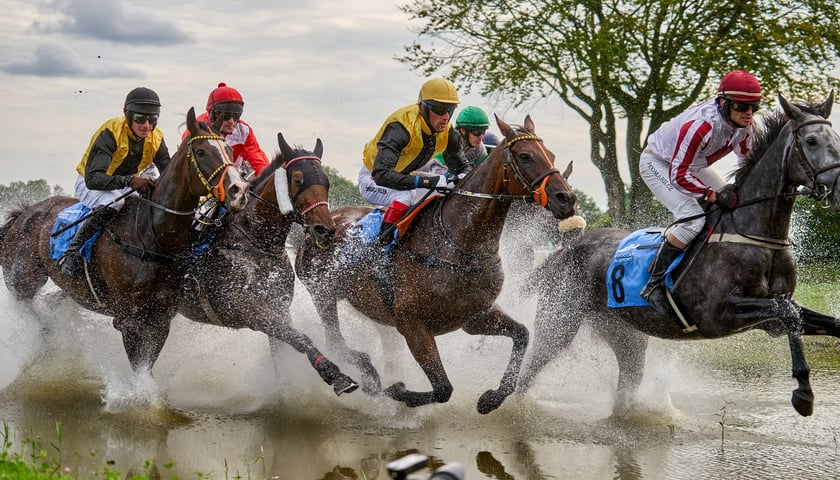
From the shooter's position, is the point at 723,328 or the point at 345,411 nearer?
the point at 723,328

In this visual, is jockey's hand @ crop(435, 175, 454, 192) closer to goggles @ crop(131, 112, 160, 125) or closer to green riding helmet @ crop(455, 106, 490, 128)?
green riding helmet @ crop(455, 106, 490, 128)

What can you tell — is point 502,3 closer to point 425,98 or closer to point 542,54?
point 542,54

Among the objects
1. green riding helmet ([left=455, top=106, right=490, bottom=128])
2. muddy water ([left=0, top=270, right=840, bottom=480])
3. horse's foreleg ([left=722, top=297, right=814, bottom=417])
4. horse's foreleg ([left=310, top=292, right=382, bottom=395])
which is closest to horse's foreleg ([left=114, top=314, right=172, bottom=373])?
muddy water ([left=0, top=270, right=840, bottom=480])

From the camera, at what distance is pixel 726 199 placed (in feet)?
23.9

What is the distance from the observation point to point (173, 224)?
26.4ft

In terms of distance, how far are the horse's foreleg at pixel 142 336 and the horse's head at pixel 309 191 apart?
1523 millimetres

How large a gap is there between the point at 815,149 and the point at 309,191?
11.7ft

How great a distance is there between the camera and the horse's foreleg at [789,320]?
6.54m

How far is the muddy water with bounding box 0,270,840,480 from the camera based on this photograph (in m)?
6.60

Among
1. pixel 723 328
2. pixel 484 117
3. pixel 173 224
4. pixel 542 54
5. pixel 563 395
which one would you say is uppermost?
pixel 542 54

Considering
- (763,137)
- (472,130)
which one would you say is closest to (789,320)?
(763,137)

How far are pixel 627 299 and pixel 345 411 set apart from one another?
7.97ft

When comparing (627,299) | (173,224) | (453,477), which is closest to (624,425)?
(627,299)

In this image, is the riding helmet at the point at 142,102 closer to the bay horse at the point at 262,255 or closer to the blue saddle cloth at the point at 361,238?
the bay horse at the point at 262,255
